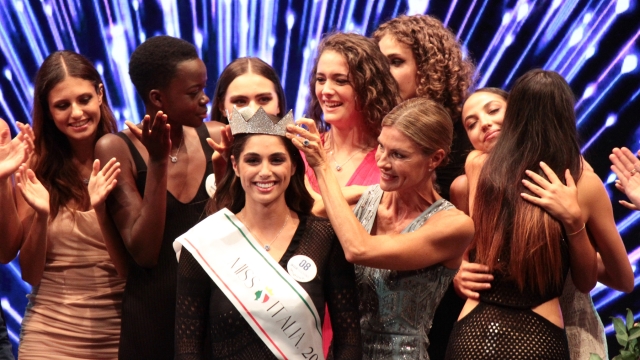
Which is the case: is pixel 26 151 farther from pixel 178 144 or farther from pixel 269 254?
pixel 269 254

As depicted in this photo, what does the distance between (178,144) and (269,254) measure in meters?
0.70

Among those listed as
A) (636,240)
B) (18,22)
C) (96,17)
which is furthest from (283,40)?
(636,240)

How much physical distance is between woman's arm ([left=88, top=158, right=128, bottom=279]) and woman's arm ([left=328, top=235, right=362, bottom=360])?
83 cm

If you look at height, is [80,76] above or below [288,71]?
above

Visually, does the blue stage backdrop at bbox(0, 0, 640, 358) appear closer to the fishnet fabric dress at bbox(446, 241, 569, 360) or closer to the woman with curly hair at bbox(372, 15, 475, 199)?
the woman with curly hair at bbox(372, 15, 475, 199)

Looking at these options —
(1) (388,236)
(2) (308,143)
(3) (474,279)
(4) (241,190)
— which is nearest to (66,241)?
(4) (241,190)

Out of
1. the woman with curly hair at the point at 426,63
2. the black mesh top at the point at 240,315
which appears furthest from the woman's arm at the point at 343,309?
the woman with curly hair at the point at 426,63

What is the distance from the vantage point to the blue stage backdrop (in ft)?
14.0

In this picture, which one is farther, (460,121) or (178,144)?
(460,121)

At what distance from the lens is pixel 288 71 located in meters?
4.60

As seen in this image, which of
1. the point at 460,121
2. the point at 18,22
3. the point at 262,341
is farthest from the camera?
the point at 18,22

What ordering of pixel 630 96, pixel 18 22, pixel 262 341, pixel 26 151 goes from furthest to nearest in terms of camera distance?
pixel 18 22 → pixel 630 96 → pixel 26 151 → pixel 262 341

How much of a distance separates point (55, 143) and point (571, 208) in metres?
1.89

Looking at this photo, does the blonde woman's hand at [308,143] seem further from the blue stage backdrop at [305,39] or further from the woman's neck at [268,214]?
the blue stage backdrop at [305,39]
